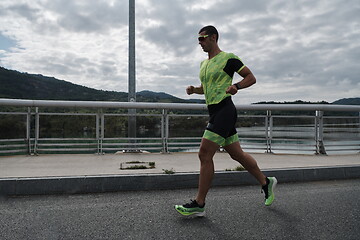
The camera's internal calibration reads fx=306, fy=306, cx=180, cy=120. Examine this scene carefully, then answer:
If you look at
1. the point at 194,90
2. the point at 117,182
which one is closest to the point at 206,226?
the point at 194,90

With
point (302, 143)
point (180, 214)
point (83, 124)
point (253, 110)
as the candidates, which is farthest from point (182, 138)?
point (180, 214)

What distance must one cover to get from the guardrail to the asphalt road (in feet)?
12.4

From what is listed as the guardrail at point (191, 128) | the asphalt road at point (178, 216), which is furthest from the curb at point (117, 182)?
the guardrail at point (191, 128)

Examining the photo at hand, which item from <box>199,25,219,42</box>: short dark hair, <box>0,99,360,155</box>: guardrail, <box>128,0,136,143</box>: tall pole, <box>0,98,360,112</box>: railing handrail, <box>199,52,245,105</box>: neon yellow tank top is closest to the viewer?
<box>199,52,245,105</box>: neon yellow tank top

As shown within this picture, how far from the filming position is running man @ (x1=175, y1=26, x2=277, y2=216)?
3.01 m

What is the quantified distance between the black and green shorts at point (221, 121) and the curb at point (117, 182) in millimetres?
1441

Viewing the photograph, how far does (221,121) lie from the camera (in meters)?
3.04

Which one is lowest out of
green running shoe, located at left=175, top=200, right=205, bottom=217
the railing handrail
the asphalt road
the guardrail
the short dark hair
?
the asphalt road

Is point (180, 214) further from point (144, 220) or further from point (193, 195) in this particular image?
point (193, 195)

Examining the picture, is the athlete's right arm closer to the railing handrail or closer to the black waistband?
the black waistband

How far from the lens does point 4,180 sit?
12.6 ft

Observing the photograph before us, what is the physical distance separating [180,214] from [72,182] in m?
1.72

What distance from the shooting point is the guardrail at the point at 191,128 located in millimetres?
7352

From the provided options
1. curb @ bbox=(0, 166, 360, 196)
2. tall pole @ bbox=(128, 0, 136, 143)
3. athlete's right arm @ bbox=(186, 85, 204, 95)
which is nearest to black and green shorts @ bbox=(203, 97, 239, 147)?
athlete's right arm @ bbox=(186, 85, 204, 95)
